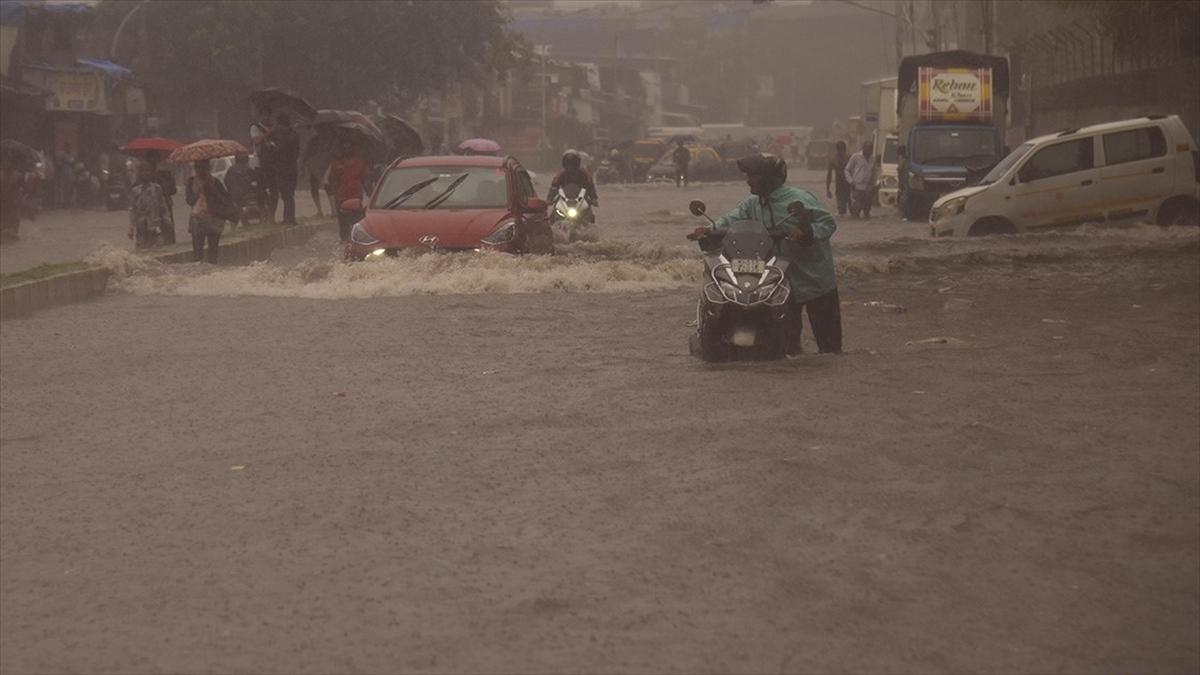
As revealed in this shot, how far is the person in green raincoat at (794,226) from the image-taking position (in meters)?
12.4

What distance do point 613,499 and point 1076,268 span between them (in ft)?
48.8

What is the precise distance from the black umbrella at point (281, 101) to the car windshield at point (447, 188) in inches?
389

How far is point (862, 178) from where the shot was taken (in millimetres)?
37969

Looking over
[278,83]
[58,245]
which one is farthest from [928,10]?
[58,245]

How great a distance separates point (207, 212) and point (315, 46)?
43.9 m

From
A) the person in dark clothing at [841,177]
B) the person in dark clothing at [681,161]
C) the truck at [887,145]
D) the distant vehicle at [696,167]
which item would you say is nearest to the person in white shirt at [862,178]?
the person in dark clothing at [841,177]

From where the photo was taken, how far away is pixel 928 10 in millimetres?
82812

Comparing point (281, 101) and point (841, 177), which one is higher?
point (281, 101)

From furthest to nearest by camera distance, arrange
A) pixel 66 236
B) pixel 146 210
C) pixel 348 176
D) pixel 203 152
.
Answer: pixel 66 236 → pixel 348 176 → pixel 146 210 → pixel 203 152

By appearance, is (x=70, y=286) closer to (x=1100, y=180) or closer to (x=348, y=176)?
(x=348, y=176)

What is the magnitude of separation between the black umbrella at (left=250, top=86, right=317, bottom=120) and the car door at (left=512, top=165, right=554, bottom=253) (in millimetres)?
9419

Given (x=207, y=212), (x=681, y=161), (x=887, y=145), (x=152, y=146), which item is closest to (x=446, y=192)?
(x=207, y=212)

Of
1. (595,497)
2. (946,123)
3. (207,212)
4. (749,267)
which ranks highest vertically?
(946,123)

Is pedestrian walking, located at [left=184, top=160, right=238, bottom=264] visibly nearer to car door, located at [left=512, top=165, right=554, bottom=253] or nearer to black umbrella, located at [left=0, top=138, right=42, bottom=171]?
car door, located at [left=512, top=165, right=554, bottom=253]
